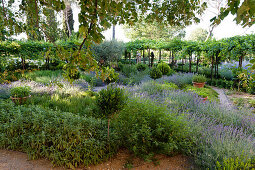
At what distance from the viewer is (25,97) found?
15.9 ft

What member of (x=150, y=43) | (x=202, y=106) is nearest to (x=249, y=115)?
(x=202, y=106)

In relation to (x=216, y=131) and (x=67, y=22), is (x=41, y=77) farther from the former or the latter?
(x=67, y=22)

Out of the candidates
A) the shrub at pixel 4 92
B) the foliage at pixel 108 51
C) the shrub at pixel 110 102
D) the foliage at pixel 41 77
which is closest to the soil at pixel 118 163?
the shrub at pixel 110 102

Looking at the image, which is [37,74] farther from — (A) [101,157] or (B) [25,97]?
(A) [101,157]

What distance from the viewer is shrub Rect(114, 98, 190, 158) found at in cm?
255

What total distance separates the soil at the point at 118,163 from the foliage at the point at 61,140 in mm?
90

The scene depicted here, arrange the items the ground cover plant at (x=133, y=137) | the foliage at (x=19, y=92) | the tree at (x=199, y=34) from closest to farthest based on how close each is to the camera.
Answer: the ground cover plant at (x=133, y=137) → the foliage at (x=19, y=92) → the tree at (x=199, y=34)

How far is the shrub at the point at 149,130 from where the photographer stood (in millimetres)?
2553

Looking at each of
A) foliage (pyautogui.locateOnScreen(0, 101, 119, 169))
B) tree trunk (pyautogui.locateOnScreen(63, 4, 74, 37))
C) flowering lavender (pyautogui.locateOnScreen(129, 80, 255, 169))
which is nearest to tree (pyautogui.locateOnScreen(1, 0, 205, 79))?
flowering lavender (pyautogui.locateOnScreen(129, 80, 255, 169))

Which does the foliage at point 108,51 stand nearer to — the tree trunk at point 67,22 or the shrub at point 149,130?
the tree trunk at point 67,22

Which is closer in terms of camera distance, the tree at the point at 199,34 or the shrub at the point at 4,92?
the shrub at the point at 4,92

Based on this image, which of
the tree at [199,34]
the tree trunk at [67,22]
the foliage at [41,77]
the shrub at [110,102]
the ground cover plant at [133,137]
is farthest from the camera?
the tree at [199,34]

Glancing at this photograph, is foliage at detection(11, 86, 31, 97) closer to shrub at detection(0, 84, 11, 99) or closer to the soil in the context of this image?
shrub at detection(0, 84, 11, 99)

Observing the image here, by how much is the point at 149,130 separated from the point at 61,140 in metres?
1.39
